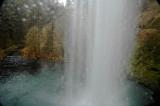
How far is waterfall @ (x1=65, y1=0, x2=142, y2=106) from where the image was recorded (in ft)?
26.5

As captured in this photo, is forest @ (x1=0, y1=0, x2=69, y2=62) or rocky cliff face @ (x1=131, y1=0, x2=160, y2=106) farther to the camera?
forest @ (x1=0, y1=0, x2=69, y2=62)

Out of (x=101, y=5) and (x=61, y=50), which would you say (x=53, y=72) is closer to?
(x=61, y=50)

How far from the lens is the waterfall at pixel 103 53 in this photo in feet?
26.5

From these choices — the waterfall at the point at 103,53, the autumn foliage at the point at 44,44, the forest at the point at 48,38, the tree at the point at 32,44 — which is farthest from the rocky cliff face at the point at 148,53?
the tree at the point at 32,44

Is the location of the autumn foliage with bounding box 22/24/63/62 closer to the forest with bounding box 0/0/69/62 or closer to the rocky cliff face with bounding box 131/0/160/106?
the forest with bounding box 0/0/69/62

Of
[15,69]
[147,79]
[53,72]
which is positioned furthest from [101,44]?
[15,69]

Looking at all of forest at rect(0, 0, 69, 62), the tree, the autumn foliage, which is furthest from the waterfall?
the tree

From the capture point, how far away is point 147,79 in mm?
8703

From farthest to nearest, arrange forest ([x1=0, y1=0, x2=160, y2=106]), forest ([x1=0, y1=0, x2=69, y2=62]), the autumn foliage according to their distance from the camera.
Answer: forest ([x1=0, y1=0, x2=69, y2=62]) → the autumn foliage → forest ([x1=0, y1=0, x2=160, y2=106])

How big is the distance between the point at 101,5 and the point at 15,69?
15.9 ft

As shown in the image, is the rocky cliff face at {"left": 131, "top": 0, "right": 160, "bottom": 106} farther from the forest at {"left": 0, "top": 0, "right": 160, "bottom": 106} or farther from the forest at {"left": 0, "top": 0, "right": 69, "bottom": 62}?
the forest at {"left": 0, "top": 0, "right": 69, "bottom": 62}

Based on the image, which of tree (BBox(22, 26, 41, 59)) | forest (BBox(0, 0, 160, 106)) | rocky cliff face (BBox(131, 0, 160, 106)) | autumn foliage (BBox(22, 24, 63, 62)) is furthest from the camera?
tree (BBox(22, 26, 41, 59))

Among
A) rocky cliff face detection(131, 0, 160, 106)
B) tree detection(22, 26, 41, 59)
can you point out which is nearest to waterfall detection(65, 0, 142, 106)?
rocky cliff face detection(131, 0, 160, 106)

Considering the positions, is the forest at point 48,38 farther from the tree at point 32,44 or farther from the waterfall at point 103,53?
the waterfall at point 103,53
